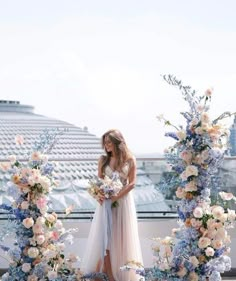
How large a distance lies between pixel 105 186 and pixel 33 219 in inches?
21.4

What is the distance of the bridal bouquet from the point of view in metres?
4.52

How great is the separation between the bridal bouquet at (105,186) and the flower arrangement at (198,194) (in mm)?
667

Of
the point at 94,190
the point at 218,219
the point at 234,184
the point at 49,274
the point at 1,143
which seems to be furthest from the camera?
the point at 1,143

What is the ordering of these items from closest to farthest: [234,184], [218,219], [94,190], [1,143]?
1. [218,219]
2. [94,190]
3. [234,184]
4. [1,143]

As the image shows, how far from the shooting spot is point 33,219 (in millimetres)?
4242

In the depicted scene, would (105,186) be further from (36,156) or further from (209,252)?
(209,252)

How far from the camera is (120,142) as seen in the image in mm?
4660

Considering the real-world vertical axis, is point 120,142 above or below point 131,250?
above

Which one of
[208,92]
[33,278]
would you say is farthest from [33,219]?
[208,92]

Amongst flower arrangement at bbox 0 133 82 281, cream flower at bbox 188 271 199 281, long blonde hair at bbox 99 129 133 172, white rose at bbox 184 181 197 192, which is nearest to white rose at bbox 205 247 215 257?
cream flower at bbox 188 271 199 281

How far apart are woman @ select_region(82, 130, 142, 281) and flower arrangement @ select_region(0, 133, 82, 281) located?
48cm

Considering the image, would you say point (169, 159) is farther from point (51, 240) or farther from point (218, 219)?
point (51, 240)

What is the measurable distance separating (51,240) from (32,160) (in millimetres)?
518

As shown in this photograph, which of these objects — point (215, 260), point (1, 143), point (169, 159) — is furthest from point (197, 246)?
point (1, 143)
